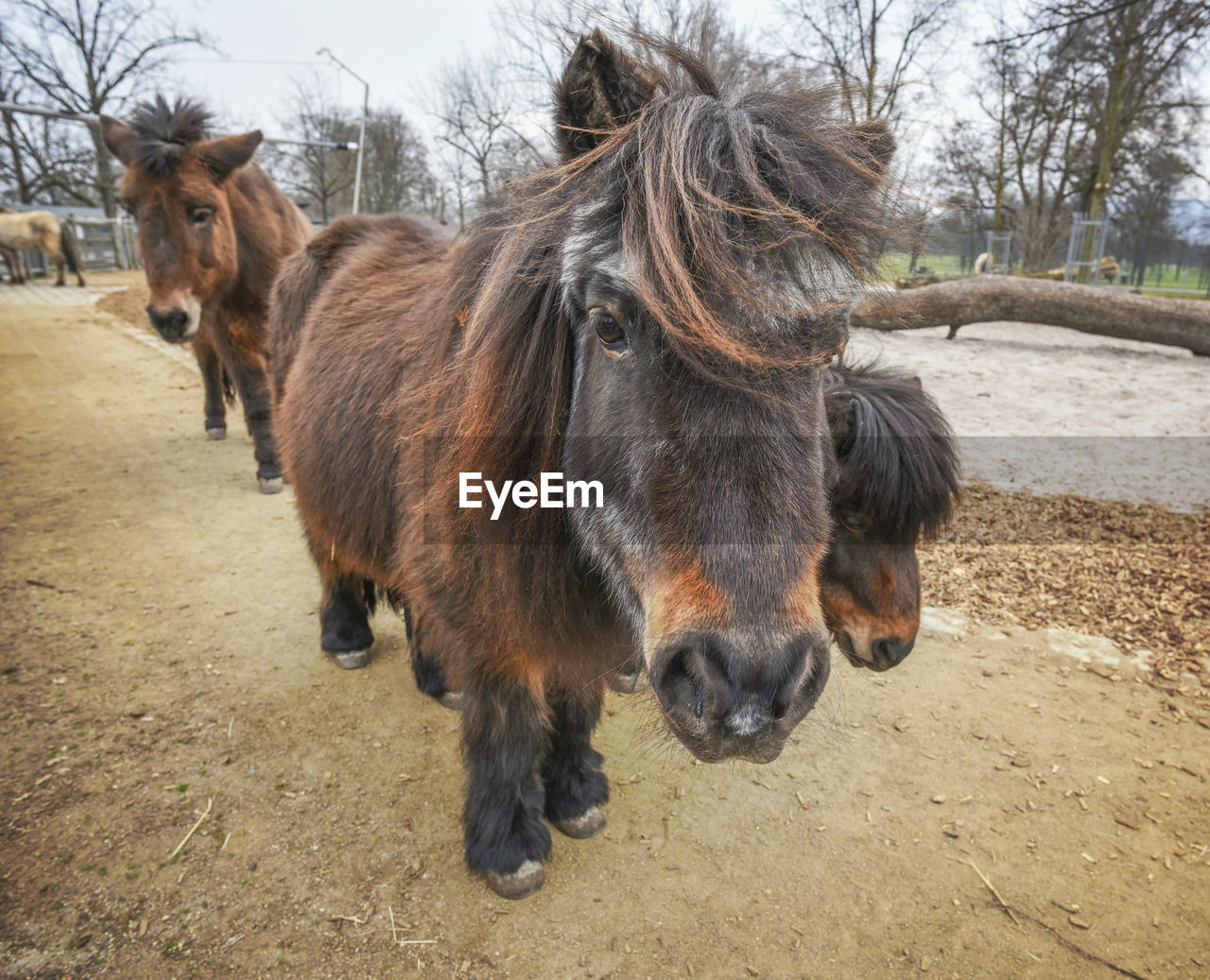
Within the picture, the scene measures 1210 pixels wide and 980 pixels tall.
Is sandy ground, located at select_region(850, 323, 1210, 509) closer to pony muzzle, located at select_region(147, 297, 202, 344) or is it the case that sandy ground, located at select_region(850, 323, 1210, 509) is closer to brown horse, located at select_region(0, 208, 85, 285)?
pony muzzle, located at select_region(147, 297, 202, 344)

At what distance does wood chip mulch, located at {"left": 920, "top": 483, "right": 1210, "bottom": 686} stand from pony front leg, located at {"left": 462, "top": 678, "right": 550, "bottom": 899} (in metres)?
2.71

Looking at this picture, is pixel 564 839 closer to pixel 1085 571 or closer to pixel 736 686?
pixel 736 686

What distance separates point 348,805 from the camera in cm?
265

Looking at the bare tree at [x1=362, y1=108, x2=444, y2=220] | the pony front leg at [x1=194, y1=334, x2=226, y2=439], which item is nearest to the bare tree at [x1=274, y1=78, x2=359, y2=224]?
the bare tree at [x1=362, y1=108, x2=444, y2=220]

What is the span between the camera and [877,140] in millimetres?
1778

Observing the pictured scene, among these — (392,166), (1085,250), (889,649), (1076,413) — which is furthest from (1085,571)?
(392,166)

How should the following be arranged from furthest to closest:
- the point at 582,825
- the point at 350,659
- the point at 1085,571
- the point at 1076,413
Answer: the point at 1076,413 < the point at 1085,571 < the point at 350,659 < the point at 582,825

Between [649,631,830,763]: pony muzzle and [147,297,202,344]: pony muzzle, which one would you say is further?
[147,297,202,344]: pony muzzle

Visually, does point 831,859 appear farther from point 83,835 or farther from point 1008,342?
point 1008,342

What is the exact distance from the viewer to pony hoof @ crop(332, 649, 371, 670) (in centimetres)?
354

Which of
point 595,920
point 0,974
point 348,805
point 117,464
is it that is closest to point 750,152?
point 595,920

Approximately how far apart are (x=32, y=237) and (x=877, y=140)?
26.8m

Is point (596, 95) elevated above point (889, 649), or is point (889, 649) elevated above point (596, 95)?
point (596, 95)

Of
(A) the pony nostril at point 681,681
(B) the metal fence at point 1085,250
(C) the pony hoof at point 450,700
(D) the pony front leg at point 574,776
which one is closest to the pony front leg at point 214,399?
(C) the pony hoof at point 450,700
